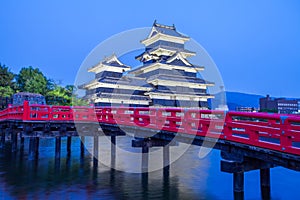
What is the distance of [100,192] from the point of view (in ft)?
30.1

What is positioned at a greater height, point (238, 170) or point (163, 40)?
point (163, 40)

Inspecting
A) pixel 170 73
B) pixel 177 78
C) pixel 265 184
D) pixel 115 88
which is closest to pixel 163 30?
pixel 170 73

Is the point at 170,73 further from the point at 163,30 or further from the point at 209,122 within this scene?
the point at 209,122

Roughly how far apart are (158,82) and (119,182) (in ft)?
68.5

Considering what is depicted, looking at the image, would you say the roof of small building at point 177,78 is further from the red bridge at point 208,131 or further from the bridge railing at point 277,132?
the bridge railing at point 277,132

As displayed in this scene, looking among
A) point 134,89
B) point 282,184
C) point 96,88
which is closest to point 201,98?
point 134,89

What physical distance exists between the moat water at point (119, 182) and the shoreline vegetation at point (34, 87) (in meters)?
22.3

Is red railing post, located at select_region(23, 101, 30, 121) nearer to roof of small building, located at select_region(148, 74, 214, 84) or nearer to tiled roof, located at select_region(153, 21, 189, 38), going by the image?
roof of small building, located at select_region(148, 74, 214, 84)

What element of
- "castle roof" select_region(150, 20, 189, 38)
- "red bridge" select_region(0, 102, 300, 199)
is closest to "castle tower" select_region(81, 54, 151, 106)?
"castle roof" select_region(150, 20, 189, 38)

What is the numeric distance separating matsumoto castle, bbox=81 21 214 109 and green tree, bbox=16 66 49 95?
7.21 metres

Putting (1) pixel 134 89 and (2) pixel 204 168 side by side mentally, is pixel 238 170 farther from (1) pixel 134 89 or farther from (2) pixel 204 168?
(1) pixel 134 89

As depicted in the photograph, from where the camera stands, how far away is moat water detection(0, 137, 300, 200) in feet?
29.3

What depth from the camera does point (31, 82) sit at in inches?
1455

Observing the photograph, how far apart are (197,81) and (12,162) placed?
24.7 metres
